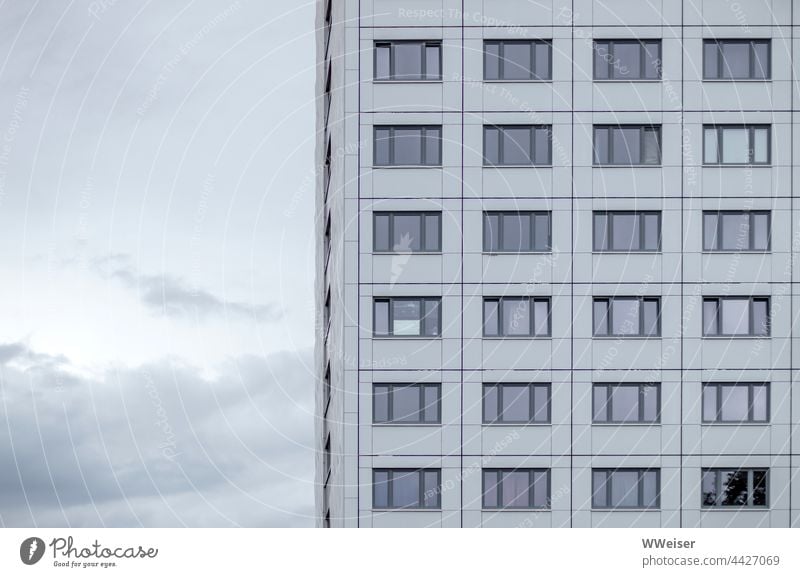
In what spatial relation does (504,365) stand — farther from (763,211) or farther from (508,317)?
(763,211)

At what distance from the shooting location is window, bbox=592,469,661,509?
4697 cm

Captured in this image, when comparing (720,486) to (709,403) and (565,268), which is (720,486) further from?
(565,268)

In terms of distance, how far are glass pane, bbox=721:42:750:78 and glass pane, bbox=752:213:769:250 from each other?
5.41 metres

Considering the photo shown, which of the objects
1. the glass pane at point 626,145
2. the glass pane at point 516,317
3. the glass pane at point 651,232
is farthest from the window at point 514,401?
the glass pane at point 626,145

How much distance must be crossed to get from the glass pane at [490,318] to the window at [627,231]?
14.5 ft

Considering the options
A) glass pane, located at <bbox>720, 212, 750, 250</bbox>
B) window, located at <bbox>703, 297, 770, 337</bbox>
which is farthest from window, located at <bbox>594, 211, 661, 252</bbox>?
window, located at <bbox>703, 297, 770, 337</bbox>

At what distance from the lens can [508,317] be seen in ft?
156

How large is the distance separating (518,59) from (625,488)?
644 inches

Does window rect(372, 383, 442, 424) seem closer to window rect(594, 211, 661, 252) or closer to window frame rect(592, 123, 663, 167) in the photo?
window rect(594, 211, 661, 252)

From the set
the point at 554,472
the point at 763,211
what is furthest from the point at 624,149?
the point at 554,472

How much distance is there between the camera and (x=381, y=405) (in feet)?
155

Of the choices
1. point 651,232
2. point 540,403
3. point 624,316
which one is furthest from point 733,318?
point 540,403

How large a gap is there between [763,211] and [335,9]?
61.6 ft

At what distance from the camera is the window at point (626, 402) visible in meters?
47.3
